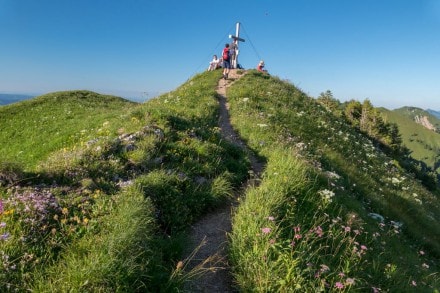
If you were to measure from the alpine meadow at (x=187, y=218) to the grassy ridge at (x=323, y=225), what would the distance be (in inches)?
1.4

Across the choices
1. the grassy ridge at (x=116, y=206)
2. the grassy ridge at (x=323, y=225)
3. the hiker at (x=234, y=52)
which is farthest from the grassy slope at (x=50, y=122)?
the hiker at (x=234, y=52)

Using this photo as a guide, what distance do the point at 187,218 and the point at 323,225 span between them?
9.82 feet

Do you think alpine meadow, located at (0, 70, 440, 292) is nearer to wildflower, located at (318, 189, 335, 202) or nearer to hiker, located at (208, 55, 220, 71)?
wildflower, located at (318, 189, 335, 202)

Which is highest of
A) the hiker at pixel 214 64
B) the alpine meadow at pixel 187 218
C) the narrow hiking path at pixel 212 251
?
the hiker at pixel 214 64

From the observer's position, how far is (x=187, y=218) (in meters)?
7.88

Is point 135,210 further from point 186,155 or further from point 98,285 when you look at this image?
point 186,155

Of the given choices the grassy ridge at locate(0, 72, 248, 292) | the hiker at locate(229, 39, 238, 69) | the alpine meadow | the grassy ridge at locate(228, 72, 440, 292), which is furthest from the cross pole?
the grassy ridge at locate(0, 72, 248, 292)

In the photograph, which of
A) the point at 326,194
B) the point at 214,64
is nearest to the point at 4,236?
the point at 326,194

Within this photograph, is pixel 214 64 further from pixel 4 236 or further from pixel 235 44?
pixel 4 236

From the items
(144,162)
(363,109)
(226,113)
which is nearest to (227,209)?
(144,162)

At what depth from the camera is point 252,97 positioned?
22.9m

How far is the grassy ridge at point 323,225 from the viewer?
18.2 feet

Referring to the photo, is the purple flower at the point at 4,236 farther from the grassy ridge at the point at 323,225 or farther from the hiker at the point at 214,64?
the hiker at the point at 214,64

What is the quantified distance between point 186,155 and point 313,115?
14.2 metres
